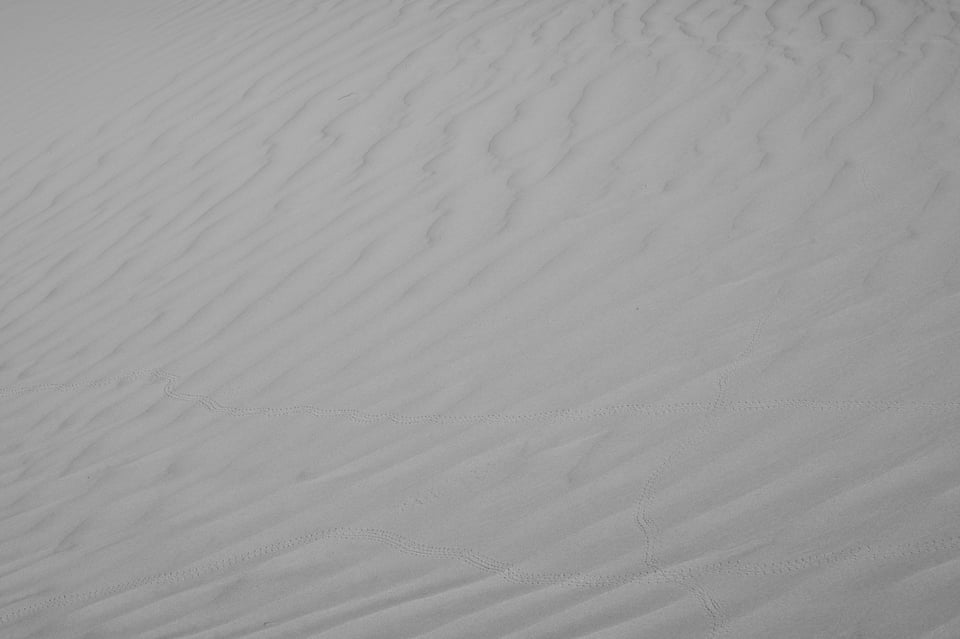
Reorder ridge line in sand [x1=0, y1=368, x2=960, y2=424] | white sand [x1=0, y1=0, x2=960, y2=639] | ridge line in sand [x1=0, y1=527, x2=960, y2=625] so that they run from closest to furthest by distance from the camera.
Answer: ridge line in sand [x1=0, y1=527, x2=960, y2=625], white sand [x1=0, y1=0, x2=960, y2=639], ridge line in sand [x1=0, y1=368, x2=960, y2=424]

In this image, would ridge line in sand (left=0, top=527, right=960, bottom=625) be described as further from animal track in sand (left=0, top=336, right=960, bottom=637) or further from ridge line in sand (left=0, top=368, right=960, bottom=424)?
ridge line in sand (left=0, top=368, right=960, bottom=424)

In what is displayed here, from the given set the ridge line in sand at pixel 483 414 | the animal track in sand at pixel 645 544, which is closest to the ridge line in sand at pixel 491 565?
the animal track in sand at pixel 645 544

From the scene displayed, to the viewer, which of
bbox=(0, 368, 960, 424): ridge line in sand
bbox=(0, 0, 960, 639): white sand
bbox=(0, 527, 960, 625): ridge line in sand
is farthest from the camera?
bbox=(0, 368, 960, 424): ridge line in sand

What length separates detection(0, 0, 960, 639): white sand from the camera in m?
1.98

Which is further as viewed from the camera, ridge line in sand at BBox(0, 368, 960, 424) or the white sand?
ridge line in sand at BBox(0, 368, 960, 424)

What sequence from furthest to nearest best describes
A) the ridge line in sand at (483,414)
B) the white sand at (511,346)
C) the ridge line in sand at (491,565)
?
the ridge line in sand at (483,414)
the white sand at (511,346)
the ridge line in sand at (491,565)

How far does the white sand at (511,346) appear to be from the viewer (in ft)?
6.48

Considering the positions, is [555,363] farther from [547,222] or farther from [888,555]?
[888,555]

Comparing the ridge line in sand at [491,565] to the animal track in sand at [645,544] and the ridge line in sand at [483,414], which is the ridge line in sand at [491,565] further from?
the ridge line in sand at [483,414]

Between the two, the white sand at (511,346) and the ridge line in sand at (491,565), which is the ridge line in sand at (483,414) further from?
the ridge line in sand at (491,565)

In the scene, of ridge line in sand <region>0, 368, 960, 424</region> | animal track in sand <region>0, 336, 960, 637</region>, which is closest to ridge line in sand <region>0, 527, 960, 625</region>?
animal track in sand <region>0, 336, 960, 637</region>

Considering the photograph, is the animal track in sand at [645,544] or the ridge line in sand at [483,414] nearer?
Answer: the animal track in sand at [645,544]

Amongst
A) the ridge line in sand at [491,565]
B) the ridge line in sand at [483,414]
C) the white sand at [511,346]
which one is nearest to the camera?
the ridge line in sand at [491,565]

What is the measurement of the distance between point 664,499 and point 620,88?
2.61 m
